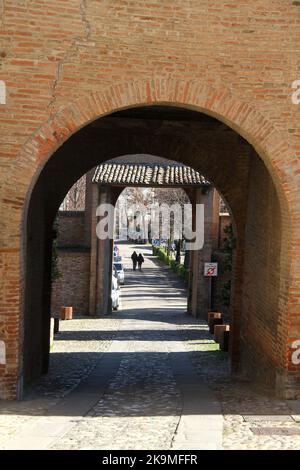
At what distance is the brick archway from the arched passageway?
1917mm

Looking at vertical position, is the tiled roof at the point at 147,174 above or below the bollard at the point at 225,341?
above

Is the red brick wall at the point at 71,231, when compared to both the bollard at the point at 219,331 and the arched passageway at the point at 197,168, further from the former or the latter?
the arched passageway at the point at 197,168

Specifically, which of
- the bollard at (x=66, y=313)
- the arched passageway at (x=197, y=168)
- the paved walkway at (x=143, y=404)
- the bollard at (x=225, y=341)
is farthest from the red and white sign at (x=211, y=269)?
the arched passageway at (x=197, y=168)

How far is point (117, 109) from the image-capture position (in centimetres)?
796

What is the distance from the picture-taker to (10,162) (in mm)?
7746

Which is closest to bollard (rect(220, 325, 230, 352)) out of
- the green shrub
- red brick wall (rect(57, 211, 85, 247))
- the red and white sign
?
the red and white sign

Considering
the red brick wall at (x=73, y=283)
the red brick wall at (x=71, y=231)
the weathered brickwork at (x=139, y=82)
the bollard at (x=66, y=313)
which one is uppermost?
the weathered brickwork at (x=139, y=82)

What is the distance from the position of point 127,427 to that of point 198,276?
53.4 feet

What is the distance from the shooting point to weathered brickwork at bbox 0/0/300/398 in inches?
306

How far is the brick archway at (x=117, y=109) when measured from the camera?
7.76m

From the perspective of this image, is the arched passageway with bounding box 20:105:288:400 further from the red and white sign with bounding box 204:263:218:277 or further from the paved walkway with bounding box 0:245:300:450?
the red and white sign with bounding box 204:263:218:277

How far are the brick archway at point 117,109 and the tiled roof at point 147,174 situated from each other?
14650 millimetres

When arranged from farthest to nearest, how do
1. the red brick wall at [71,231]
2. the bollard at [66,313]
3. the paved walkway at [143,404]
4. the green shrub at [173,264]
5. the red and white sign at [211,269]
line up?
the green shrub at [173,264]
the red brick wall at [71,231]
the bollard at [66,313]
the red and white sign at [211,269]
the paved walkway at [143,404]

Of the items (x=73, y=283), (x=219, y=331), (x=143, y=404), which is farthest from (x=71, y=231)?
(x=143, y=404)
